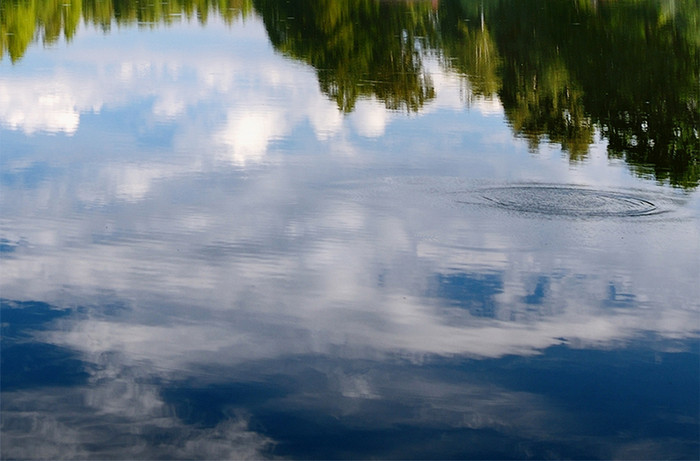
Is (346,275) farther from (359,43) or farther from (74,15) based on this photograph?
(74,15)

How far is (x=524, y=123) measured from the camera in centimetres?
3844

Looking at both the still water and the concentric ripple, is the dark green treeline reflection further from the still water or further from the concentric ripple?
the concentric ripple

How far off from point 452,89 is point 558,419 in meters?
35.9

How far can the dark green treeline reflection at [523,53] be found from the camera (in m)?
38.1

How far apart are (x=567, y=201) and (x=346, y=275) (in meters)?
7.48

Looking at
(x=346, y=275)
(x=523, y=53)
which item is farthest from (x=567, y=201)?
(x=523, y=53)

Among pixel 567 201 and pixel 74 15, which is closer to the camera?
pixel 567 201

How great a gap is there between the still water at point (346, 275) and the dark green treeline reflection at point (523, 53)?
39cm

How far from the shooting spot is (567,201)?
2556cm

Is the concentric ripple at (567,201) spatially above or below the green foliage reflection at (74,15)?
above

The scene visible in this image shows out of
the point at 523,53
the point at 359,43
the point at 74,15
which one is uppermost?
the point at 359,43

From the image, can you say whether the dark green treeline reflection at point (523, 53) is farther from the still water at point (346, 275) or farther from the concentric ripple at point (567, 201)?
the concentric ripple at point (567, 201)

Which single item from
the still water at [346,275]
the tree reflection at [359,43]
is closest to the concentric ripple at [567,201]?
the still water at [346,275]

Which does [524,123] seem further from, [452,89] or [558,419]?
[558,419]
